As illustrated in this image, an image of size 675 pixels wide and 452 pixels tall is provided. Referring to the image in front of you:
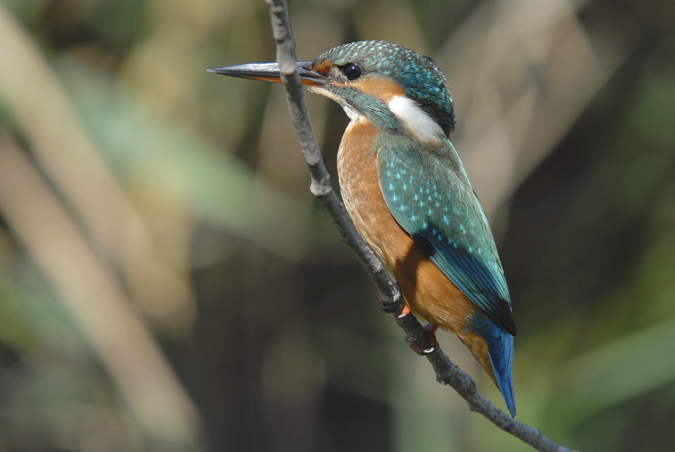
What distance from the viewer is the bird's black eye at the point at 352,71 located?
1.92 m

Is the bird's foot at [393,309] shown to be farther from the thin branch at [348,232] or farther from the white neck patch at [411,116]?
the white neck patch at [411,116]

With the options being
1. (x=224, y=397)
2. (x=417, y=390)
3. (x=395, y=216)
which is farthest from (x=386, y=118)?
(x=224, y=397)

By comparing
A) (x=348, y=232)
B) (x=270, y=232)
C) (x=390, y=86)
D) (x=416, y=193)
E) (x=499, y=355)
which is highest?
(x=390, y=86)

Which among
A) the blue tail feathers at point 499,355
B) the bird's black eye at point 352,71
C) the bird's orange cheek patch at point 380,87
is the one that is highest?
the bird's black eye at point 352,71

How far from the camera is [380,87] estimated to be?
190 cm

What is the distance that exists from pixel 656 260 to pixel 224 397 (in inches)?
89.1

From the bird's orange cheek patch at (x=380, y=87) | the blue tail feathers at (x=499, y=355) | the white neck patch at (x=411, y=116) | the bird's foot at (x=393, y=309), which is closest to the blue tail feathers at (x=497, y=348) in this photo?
the blue tail feathers at (x=499, y=355)

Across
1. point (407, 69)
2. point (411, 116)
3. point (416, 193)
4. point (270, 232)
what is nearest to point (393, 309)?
point (416, 193)

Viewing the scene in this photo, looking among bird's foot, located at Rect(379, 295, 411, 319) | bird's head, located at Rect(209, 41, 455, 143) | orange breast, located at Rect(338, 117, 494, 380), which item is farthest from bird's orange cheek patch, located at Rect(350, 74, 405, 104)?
bird's foot, located at Rect(379, 295, 411, 319)

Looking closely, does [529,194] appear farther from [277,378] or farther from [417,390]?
[277,378]

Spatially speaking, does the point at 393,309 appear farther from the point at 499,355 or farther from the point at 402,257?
the point at 499,355

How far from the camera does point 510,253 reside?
357 centimetres

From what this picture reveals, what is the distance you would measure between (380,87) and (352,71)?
100mm

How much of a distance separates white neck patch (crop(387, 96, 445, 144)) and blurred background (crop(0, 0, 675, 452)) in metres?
1.04
